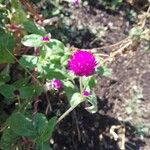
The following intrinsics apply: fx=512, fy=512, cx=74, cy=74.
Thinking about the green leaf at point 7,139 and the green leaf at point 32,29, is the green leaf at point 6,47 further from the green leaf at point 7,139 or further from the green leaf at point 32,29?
the green leaf at point 7,139

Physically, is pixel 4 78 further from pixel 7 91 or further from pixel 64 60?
pixel 64 60

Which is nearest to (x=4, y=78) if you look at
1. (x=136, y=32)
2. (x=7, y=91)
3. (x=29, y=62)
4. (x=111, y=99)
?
(x=7, y=91)

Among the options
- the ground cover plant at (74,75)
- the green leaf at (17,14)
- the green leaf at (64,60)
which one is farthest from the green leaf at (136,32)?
the green leaf at (64,60)

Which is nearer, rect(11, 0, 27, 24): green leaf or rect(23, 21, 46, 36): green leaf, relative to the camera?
rect(23, 21, 46, 36): green leaf

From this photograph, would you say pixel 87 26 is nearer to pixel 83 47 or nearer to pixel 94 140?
pixel 83 47

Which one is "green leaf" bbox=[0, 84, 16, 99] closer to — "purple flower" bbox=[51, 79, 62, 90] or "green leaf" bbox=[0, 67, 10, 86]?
"green leaf" bbox=[0, 67, 10, 86]

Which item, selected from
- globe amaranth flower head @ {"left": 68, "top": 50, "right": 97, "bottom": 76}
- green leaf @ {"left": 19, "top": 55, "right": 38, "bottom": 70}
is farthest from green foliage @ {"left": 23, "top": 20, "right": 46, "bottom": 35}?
globe amaranth flower head @ {"left": 68, "top": 50, "right": 97, "bottom": 76}

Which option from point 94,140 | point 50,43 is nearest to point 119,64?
point 94,140
